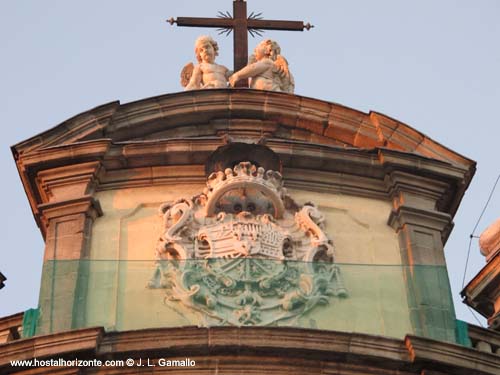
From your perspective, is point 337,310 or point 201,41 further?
point 201,41

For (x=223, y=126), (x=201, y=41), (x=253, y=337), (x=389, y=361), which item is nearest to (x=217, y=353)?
(x=253, y=337)

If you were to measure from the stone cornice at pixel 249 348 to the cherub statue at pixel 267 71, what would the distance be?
5.19 metres

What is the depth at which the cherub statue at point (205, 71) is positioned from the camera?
22172 millimetres

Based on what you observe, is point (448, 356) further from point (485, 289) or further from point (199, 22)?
point (199, 22)

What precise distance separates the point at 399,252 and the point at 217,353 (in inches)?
124

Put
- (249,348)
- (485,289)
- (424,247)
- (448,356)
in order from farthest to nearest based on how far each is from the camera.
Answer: (485,289) < (424,247) < (448,356) < (249,348)

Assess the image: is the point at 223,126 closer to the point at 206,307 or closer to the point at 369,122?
the point at 369,122

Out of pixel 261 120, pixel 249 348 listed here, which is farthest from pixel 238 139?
pixel 249 348

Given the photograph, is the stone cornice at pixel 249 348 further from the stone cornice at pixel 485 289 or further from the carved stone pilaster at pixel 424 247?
the stone cornice at pixel 485 289

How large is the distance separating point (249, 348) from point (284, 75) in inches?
228

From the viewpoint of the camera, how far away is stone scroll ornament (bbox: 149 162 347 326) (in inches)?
730

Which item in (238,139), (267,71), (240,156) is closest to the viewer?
(240,156)

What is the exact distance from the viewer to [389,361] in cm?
1766

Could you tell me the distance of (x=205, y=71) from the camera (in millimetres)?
22312
